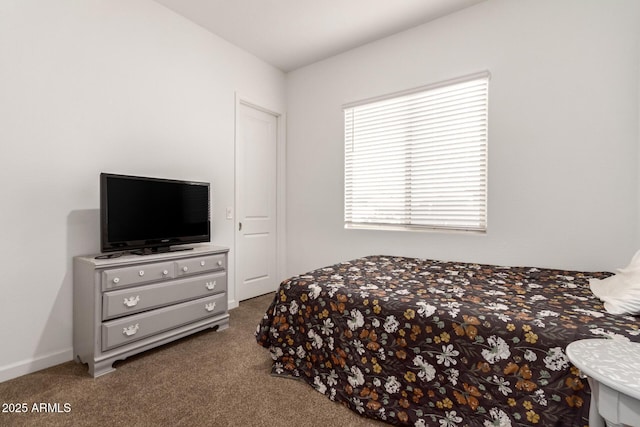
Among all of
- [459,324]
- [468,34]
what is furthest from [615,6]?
[459,324]

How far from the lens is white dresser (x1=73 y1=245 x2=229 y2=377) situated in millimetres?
2020

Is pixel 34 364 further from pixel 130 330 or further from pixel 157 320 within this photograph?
pixel 157 320

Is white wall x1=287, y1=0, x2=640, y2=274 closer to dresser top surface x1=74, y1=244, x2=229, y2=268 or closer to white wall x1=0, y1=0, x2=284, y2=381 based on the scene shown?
dresser top surface x1=74, y1=244, x2=229, y2=268

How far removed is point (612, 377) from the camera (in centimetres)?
77

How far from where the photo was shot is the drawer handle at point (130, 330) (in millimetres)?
2111

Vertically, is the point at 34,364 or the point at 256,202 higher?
the point at 256,202

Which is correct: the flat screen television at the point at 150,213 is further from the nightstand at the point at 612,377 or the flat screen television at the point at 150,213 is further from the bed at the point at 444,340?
the nightstand at the point at 612,377

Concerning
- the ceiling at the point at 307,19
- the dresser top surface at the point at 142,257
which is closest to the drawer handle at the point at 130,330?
the dresser top surface at the point at 142,257

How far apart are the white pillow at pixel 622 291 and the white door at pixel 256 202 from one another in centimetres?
304

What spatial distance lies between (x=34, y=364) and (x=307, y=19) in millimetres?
3488

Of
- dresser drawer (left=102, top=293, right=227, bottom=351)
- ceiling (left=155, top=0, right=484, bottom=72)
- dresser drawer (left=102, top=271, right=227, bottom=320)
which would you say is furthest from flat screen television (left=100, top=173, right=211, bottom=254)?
ceiling (left=155, top=0, right=484, bottom=72)

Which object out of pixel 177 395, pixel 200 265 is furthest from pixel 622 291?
pixel 200 265

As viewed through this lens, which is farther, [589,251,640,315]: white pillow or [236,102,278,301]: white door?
[236,102,278,301]: white door

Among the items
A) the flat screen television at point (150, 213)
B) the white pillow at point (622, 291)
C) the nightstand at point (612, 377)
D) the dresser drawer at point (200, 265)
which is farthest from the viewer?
the dresser drawer at point (200, 265)
